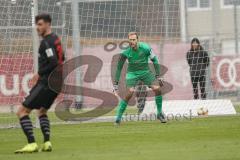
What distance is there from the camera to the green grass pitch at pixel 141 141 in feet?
38.7

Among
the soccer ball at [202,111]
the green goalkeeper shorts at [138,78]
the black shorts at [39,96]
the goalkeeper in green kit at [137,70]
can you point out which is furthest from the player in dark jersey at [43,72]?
the soccer ball at [202,111]

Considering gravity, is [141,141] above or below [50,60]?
below

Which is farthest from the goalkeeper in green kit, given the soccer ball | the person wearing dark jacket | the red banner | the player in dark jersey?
the player in dark jersey

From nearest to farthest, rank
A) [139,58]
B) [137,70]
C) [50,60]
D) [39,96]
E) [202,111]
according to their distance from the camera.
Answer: [50,60] → [39,96] → [139,58] → [137,70] → [202,111]

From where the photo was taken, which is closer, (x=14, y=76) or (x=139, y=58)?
(x=139, y=58)

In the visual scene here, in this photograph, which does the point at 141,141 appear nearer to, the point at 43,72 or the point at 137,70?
the point at 43,72

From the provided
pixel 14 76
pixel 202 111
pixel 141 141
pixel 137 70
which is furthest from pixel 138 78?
pixel 141 141

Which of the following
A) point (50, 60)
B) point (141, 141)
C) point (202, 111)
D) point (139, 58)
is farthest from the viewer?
point (202, 111)

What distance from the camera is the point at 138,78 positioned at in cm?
1941

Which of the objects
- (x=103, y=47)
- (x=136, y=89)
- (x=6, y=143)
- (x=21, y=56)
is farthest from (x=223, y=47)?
(x=6, y=143)

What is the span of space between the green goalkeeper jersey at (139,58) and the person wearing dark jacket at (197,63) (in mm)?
3422

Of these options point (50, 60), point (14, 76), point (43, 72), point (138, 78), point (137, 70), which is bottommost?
point (14, 76)

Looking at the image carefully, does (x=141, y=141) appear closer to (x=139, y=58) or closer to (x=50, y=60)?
(x=50, y=60)

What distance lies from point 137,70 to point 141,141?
529 centimetres
